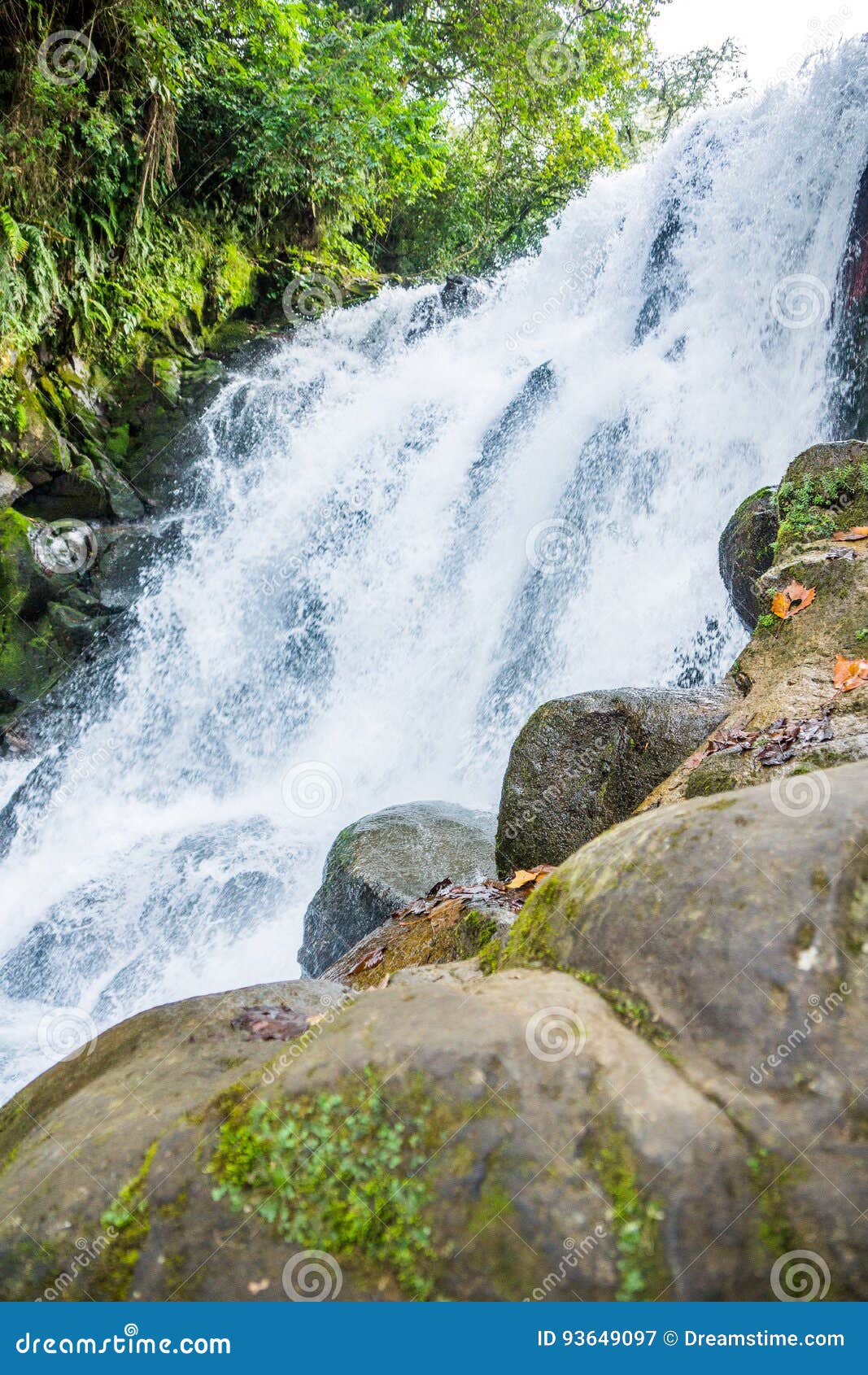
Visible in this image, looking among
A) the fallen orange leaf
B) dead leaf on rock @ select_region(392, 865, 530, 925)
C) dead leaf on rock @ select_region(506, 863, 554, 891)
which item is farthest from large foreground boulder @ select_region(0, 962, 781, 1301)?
the fallen orange leaf

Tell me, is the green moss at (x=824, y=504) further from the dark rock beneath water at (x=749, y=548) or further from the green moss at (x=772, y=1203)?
the green moss at (x=772, y=1203)

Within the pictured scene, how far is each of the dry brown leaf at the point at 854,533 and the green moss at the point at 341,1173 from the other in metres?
4.33

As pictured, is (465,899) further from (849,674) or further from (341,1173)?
(341,1173)

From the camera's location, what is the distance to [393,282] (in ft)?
53.2

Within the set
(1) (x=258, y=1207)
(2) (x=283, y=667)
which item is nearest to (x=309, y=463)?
(2) (x=283, y=667)

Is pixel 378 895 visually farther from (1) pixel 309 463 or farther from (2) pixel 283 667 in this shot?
(1) pixel 309 463

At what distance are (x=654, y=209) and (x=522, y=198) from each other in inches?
334

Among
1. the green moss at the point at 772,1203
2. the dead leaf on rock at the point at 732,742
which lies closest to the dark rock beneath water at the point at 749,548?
the dead leaf on rock at the point at 732,742

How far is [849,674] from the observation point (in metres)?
3.63

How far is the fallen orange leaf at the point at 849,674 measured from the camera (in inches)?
138

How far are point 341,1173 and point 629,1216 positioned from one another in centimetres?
56

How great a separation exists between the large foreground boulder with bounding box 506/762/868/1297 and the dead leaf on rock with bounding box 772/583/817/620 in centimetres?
241

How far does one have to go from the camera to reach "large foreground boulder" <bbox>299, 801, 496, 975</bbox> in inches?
206

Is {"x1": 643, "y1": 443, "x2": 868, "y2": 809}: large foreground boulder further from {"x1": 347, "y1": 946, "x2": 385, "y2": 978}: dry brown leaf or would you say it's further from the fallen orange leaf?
{"x1": 347, "y1": 946, "x2": 385, "y2": 978}: dry brown leaf
